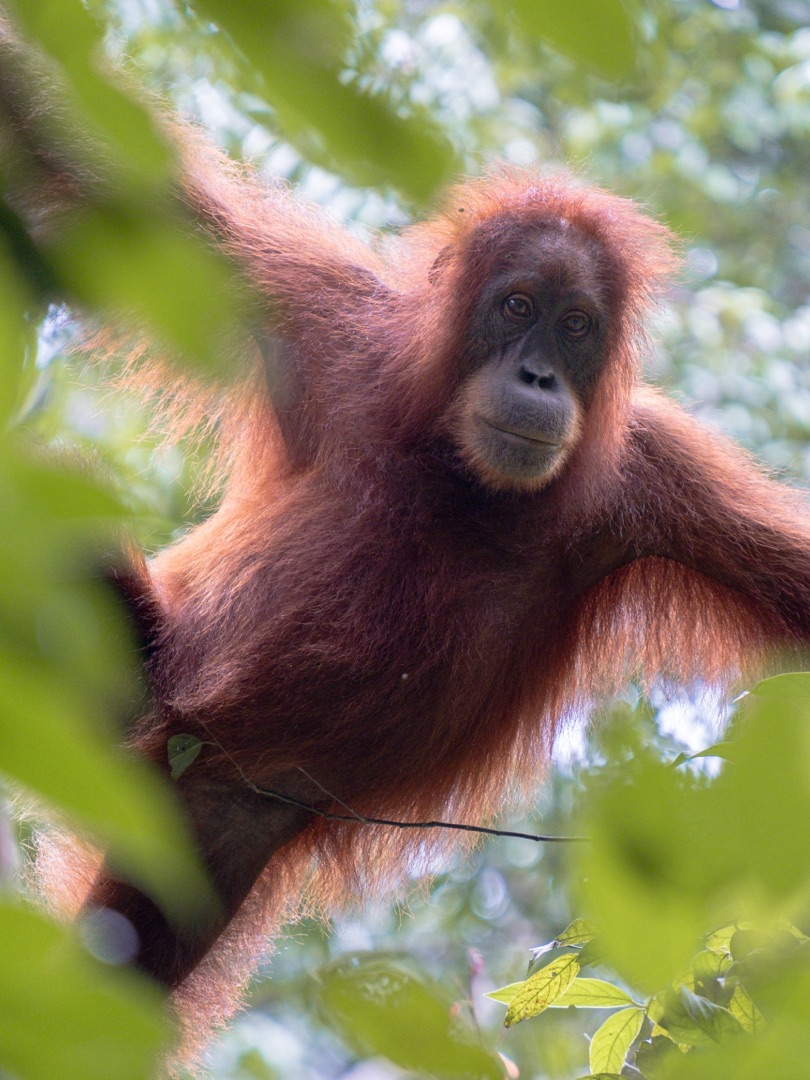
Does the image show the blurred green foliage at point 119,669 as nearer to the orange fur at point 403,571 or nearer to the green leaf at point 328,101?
the green leaf at point 328,101

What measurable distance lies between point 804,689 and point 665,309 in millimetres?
2711

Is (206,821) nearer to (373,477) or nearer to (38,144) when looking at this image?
(373,477)

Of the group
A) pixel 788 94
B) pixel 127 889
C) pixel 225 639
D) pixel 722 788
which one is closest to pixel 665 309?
pixel 225 639

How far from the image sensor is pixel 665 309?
146 inches

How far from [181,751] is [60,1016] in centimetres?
241

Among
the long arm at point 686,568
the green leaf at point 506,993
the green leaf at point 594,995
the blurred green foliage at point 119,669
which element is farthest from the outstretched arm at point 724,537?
the blurred green foliage at point 119,669

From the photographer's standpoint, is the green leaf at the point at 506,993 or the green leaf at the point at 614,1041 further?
the green leaf at the point at 506,993

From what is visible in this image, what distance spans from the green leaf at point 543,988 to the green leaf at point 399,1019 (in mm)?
1247

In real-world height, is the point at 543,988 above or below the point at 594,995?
below

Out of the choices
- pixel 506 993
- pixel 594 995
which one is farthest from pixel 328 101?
pixel 506 993

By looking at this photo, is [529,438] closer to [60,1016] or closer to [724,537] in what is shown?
[724,537]

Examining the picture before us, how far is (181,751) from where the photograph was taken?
9.35 ft

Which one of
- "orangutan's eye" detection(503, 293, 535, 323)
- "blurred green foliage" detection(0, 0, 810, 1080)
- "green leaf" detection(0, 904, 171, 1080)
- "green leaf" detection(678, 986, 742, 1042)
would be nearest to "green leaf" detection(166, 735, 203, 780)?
"orangutan's eye" detection(503, 293, 535, 323)

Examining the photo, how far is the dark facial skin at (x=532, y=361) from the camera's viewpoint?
3012 mm
